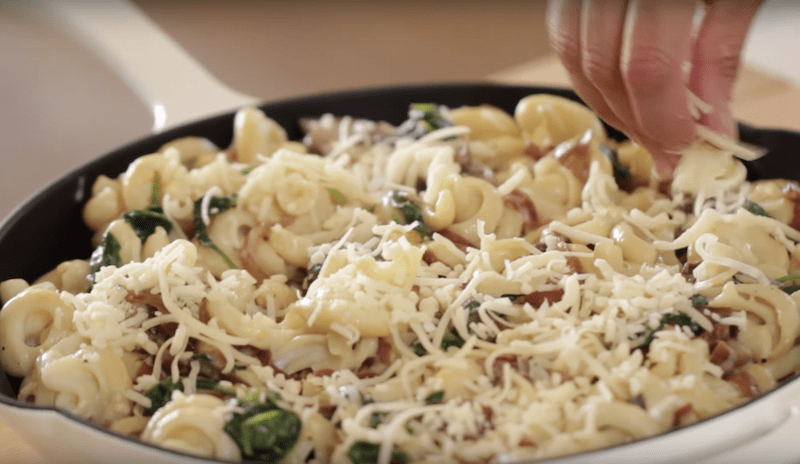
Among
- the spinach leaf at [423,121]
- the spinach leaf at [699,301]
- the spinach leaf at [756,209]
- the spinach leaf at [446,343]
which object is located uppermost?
the spinach leaf at [423,121]

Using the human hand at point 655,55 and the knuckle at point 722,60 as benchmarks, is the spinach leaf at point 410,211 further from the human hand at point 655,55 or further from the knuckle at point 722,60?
the knuckle at point 722,60

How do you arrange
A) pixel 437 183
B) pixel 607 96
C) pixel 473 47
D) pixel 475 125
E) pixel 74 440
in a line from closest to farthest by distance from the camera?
1. pixel 74 440
2. pixel 607 96
3. pixel 437 183
4. pixel 475 125
5. pixel 473 47

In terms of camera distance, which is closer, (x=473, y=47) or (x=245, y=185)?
(x=245, y=185)

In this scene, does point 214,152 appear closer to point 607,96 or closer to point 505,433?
point 607,96

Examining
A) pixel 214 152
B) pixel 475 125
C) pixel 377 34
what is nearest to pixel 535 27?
pixel 377 34

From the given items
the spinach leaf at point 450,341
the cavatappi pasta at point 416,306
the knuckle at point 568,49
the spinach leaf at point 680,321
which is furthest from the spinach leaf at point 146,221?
the spinach leaf at point 680,321

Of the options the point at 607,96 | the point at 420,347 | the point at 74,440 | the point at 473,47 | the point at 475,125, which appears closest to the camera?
the point at 74,440
